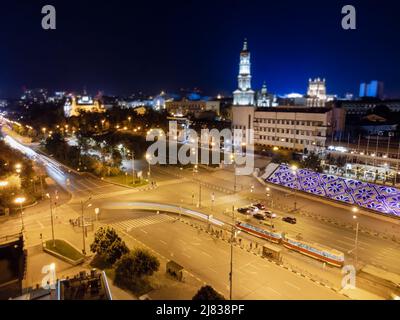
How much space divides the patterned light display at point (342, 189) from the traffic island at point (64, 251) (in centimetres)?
3054

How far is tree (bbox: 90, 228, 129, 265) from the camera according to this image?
24.0 meters

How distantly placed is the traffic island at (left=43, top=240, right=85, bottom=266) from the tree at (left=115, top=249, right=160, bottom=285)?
513 cm

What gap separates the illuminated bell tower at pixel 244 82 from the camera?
7525 cm

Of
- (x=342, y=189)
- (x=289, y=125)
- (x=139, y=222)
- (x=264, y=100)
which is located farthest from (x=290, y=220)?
(x=264, y=100)

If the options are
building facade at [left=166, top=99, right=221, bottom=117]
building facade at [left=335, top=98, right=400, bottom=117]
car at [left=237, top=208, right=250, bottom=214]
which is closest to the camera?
car at [left=237, top=208, right=250, bottom=214]

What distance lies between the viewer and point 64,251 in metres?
26.8

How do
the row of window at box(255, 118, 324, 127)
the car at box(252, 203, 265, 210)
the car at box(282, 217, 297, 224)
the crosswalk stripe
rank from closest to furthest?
the crosswalk stripe → the car at box(282, 217, 297, 224) → the car at box(252, 203, 265, 210) → the row of window at box(255, 118, 324, 127)

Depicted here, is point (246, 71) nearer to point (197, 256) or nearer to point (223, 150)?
point (223, 150)

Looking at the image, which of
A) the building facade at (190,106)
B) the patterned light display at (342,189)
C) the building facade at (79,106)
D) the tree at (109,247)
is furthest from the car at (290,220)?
the building facade at (79,106)

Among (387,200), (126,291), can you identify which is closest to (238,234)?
(126,291)

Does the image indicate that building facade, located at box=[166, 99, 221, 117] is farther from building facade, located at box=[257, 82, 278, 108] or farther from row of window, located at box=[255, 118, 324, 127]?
row of window, located at box=[255, 118, 324, 127]

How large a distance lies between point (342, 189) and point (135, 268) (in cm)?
3068

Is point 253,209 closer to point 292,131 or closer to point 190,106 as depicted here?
point 292,131

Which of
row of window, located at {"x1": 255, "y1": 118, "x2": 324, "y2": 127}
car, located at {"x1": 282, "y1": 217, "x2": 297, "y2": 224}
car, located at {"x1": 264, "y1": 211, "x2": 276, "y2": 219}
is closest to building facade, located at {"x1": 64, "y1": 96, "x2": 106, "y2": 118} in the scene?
row of window, located at {"x1": 255, "y1": 118, "x2": 324, "y2": 127}
